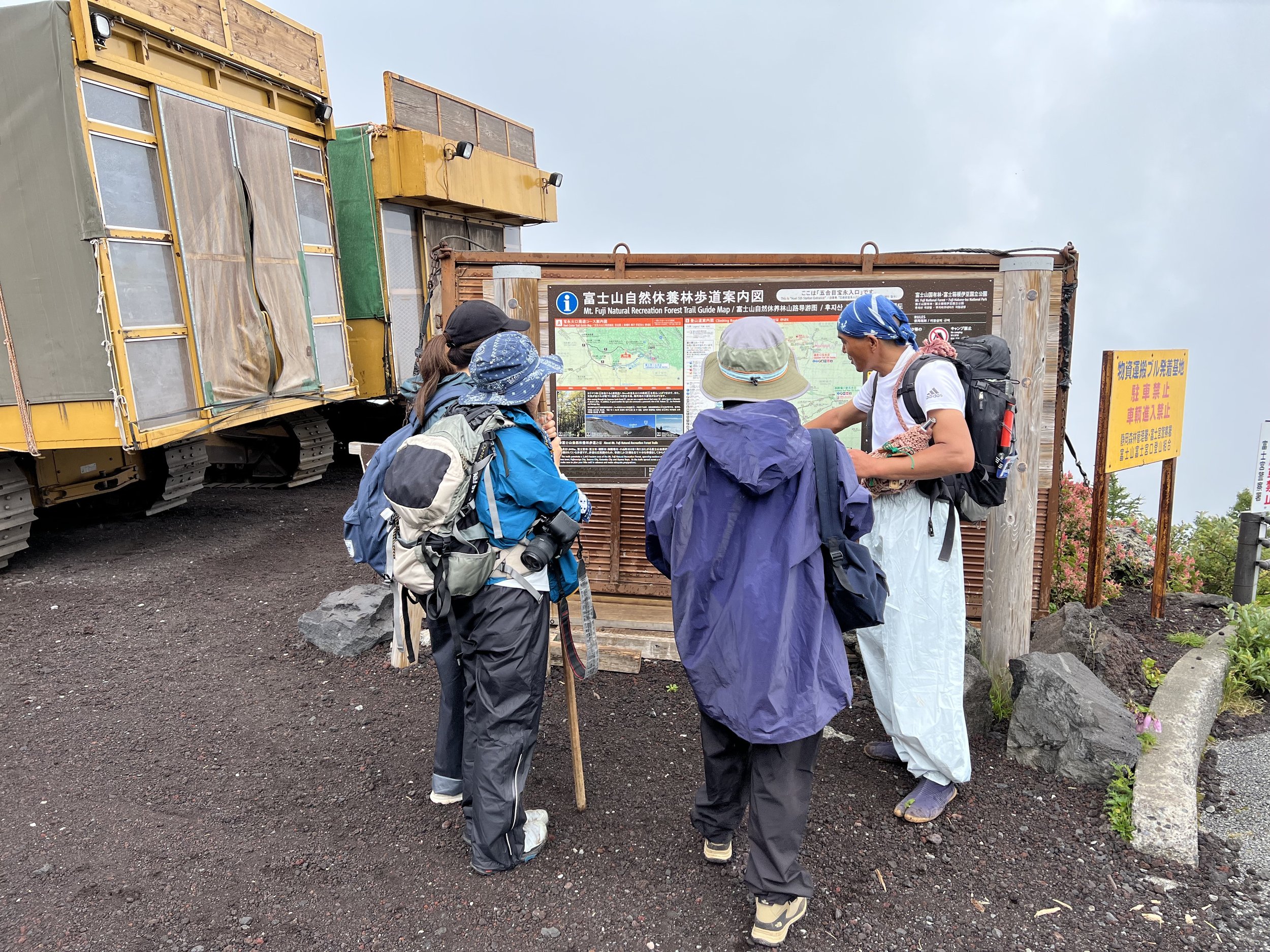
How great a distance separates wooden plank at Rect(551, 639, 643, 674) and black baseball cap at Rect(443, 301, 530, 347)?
6.82 feet

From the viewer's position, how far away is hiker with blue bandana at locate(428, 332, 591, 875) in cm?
267

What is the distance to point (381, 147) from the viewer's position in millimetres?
9078

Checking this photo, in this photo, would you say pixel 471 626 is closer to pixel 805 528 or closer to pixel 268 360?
pixel 805 528

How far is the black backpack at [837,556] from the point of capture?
2.35 m

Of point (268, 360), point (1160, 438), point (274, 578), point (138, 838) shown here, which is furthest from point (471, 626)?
point (268, 360)

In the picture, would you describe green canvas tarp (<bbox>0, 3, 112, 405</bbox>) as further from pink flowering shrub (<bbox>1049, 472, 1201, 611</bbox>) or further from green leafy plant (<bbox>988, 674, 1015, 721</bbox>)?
pink flowering shrub (<bbox>1049, 472, 1201, 611</bbox>)

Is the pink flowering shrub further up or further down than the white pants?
further down

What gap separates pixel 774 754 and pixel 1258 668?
3.47 m

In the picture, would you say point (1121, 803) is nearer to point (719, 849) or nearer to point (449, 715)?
point (719, 849)

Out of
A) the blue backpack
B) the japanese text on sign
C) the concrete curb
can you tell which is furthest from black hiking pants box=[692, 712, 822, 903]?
the japanese text on sign

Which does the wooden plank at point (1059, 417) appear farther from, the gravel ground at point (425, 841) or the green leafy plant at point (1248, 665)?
the gravel ground at point (425, 841)

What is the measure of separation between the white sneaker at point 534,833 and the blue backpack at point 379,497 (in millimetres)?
1058

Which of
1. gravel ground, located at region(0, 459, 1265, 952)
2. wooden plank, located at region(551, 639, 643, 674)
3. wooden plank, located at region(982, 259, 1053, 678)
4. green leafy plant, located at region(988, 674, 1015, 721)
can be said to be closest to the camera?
gravel ground, located at region(0, 459, 1265, 952)

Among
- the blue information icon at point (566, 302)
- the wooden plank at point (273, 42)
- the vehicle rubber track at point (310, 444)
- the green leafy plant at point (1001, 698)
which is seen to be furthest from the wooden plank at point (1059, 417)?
the vehicle rubber track at point (310, 444)
